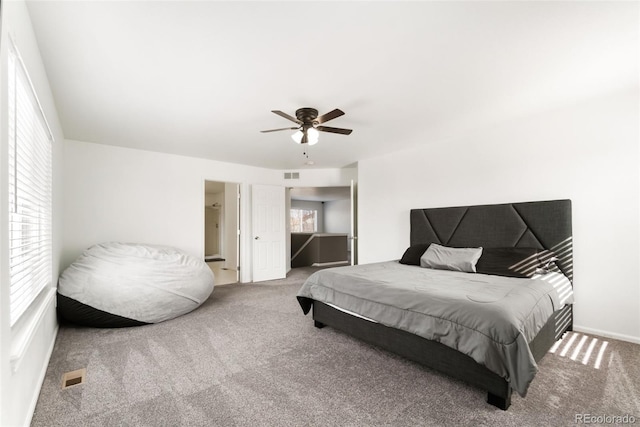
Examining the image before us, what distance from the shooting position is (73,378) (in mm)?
2170

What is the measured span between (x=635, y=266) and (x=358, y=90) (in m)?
3.22

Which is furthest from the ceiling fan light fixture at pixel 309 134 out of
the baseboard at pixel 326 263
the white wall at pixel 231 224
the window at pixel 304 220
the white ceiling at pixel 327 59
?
the window at pixel 304 220

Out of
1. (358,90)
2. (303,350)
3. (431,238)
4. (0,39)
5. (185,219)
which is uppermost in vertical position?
(358,90)

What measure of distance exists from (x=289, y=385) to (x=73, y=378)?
1.67 metres

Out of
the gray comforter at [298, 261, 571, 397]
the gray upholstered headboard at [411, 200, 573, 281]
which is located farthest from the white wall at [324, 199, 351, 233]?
the gray comforter at [298, 261, 571, 397]

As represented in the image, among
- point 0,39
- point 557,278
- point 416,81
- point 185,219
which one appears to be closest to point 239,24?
point 0,39

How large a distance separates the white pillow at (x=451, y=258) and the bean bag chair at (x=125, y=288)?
308cm

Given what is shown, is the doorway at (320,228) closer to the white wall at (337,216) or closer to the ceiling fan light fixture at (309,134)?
the white wall at (337,216)

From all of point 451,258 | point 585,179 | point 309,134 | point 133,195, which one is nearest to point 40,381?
point 309,134

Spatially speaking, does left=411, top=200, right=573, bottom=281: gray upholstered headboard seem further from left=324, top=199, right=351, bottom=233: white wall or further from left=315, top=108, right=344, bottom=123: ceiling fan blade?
left=324, top=199, right=351, bottom=233: white wall

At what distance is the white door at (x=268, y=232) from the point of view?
5883 mm

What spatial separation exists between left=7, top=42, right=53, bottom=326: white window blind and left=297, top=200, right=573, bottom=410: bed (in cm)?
228

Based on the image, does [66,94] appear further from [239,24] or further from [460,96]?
[460,96]

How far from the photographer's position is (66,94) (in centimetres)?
276
